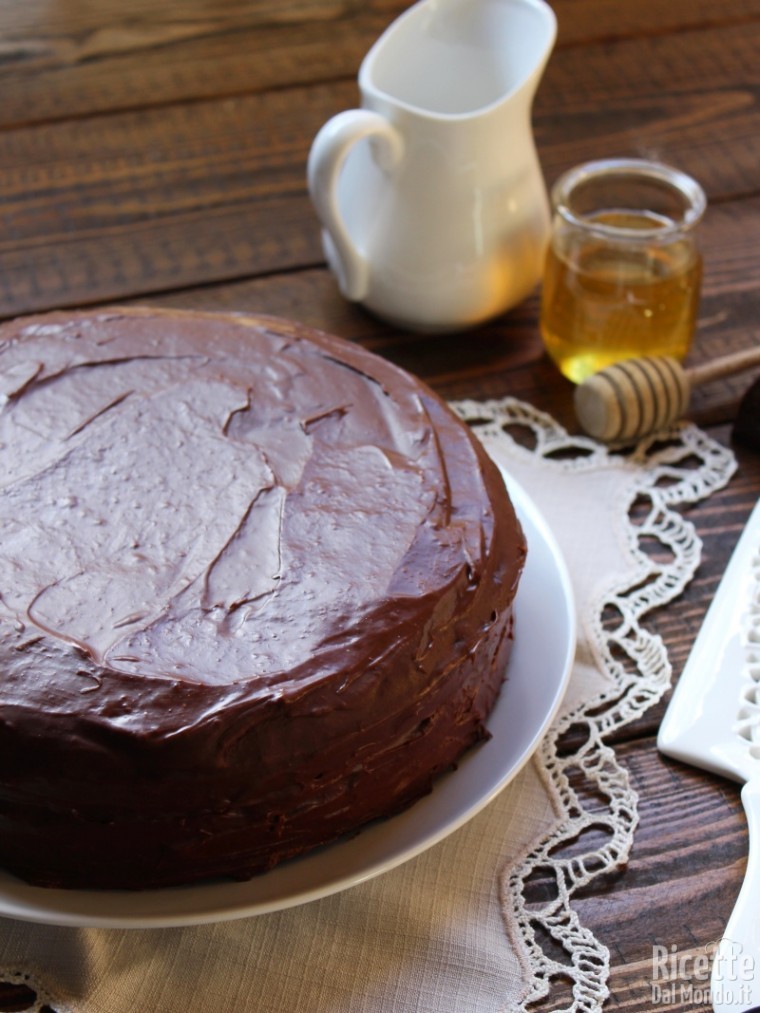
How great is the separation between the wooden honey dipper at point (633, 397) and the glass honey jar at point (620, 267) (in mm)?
44

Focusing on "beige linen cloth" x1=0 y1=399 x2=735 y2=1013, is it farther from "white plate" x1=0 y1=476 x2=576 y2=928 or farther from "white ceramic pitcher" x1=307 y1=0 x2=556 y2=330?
"white ceramic pitcher" x1=307 y1=0 x2=556 y2=330

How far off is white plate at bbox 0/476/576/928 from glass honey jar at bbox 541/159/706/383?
402 millimetres

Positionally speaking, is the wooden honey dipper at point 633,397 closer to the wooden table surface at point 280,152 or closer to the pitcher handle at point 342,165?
the wooden table surface at point 280,152

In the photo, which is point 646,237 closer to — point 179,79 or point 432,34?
point 432,34

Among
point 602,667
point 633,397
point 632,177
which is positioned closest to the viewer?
point 602,667

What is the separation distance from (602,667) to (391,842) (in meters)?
0.29

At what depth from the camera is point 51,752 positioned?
81 cm

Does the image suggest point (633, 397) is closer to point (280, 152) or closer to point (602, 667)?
point (602, 667)

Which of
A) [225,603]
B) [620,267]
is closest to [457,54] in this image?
[620,267]

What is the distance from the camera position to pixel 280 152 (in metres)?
1.70

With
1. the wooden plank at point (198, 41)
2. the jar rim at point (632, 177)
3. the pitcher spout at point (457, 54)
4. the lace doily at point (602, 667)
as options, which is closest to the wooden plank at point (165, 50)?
the wooden plank at point (198, 41)

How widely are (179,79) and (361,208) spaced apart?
57cm

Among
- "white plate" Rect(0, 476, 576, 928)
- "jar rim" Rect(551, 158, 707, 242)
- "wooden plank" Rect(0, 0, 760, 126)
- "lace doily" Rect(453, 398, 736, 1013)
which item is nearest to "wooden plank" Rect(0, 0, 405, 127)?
"wooden plank" Rect(0, 0, 760, 126)

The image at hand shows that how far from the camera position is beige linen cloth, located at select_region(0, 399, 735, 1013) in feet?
2.81
